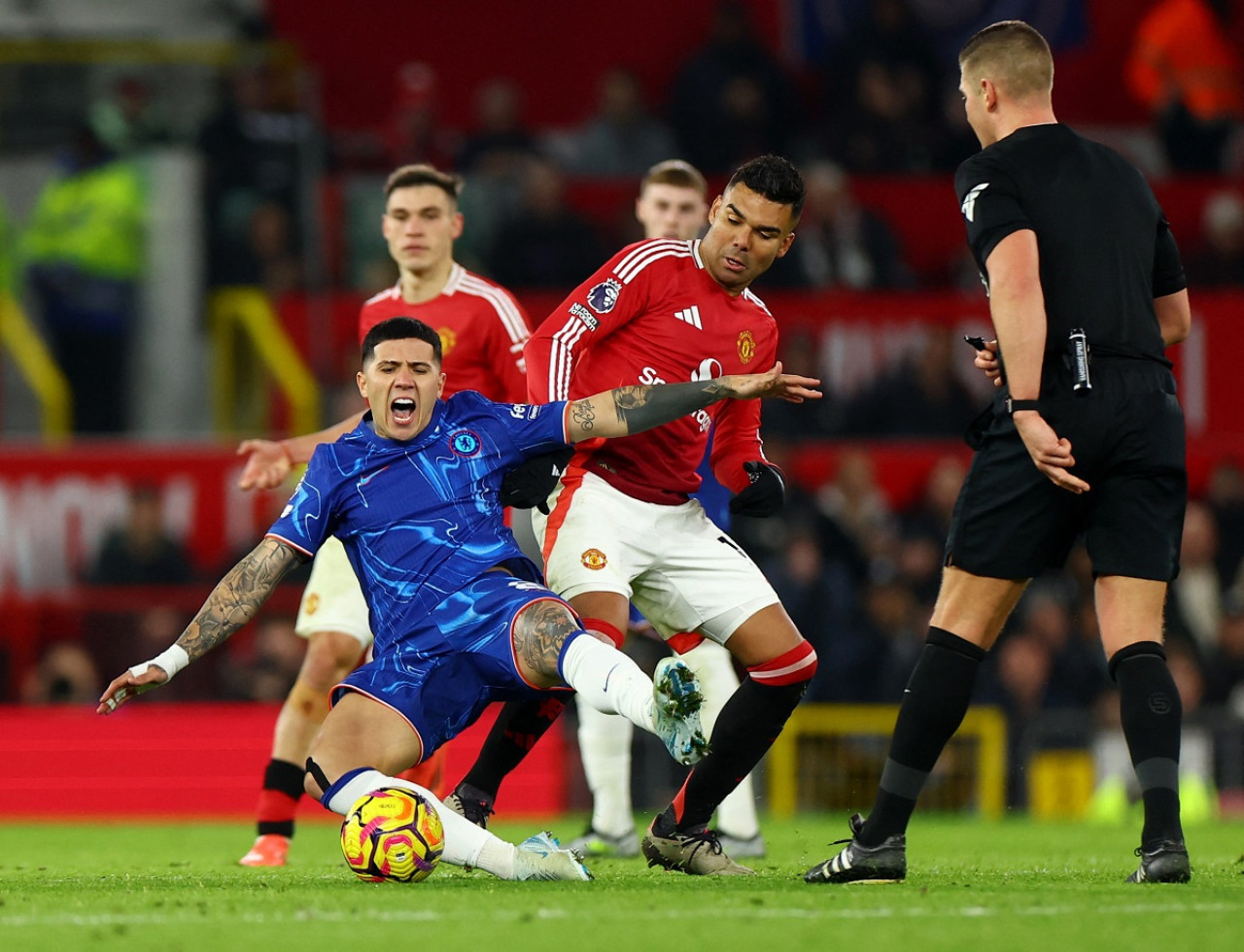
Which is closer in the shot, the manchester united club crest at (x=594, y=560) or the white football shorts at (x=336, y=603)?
the manchester united club crest at (x=594, y=560)

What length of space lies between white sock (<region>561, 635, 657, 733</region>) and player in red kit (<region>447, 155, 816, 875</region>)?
0.56 m

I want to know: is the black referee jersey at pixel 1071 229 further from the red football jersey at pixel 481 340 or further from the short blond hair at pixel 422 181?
the short blond hair at pixel 422 181

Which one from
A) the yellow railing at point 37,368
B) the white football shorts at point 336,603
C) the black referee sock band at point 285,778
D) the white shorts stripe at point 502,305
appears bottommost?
the black referee sock band at point 285,778

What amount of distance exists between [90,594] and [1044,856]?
6538mm

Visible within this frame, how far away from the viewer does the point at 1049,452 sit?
5359 mm

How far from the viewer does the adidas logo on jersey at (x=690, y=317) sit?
21.5ft

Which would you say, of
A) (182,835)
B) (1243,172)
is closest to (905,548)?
(182,835)

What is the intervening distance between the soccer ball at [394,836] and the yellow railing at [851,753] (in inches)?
251

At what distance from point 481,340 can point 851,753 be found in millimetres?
5035

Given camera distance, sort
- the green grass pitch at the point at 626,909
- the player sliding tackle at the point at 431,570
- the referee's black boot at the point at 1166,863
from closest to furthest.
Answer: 1. the green grass pitch at the point at 626,909
2. the referee's black boot at the point at 1166,863
3. the player sliding tackle at the point at 431,570

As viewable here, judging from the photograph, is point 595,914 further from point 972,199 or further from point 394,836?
point 972,199

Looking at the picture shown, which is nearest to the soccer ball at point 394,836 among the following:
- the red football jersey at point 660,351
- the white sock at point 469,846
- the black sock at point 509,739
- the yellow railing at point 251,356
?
the white sock at point 469,846

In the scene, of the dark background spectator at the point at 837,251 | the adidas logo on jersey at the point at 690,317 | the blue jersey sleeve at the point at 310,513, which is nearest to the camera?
the blue jersey sleeve at the point at 310,513

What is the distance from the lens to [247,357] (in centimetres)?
1370
